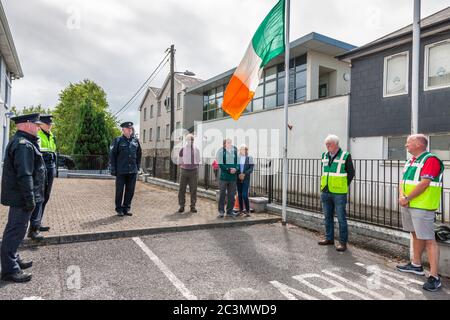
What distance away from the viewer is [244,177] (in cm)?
700

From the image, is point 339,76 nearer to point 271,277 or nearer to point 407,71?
point 407,71

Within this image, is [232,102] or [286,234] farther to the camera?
[232,102]

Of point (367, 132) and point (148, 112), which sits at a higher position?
point (148, 112)

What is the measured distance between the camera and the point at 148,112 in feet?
111

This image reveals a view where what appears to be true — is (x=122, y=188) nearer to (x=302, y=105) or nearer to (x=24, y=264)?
(x=24, y=264)

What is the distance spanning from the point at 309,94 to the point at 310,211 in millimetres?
7766

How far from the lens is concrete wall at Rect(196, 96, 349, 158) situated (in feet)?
36.7

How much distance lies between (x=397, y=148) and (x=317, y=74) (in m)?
5.16

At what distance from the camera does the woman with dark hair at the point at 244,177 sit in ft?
22.9

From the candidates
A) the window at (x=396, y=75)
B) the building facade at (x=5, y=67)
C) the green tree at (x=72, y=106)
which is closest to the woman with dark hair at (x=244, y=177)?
the window at (x=396, y=75)

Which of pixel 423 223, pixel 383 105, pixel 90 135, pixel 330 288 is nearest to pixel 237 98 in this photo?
pixel 423 223

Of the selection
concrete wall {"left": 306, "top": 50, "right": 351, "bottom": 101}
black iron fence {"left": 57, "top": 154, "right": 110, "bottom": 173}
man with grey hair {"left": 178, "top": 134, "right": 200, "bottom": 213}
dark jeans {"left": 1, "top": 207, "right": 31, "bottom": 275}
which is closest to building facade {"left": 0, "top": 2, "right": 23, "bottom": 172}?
black iron fence {"left": 57, "top": 154, "right": 110, "bottom": 173}

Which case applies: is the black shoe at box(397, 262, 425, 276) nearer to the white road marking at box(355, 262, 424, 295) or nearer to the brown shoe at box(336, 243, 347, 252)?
the white road marking at box(355, 262, 424, 295)
